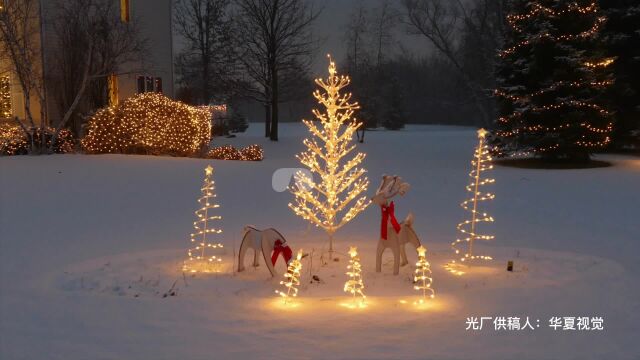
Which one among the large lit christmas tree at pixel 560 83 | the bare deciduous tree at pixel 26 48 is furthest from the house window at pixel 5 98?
the large lit christmas tree at pixel 560 83

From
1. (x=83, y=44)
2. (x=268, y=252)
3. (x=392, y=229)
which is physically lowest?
(x=268, y=252)

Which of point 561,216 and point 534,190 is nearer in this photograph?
point 561,216

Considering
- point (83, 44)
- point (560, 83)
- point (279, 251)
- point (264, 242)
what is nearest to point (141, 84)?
point (83, 44)

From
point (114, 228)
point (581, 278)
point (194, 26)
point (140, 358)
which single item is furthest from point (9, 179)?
point (194, 26)

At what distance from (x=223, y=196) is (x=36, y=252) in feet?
18.9

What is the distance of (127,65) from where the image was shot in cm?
2583

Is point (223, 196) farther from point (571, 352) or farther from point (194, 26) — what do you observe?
point (194, 26)

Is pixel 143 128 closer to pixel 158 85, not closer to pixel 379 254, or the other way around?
pixel 158 85

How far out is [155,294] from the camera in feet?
22.4

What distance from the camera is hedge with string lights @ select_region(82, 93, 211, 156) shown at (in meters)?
19.1

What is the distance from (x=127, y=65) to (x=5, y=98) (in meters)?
5.21

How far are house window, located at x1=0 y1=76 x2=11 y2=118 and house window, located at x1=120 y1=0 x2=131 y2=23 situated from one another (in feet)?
18.4

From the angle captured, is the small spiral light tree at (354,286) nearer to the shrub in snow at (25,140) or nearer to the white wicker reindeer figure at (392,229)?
the white wicker reindeer figure at (392,229)

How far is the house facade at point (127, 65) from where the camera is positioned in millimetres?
22422
